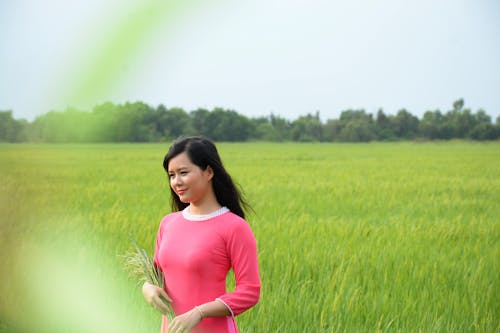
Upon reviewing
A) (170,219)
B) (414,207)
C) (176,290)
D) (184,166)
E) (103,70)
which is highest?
(103,70)

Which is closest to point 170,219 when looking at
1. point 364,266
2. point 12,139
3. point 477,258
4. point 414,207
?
point 12,139

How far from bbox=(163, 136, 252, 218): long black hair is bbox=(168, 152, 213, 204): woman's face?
0.5 inches

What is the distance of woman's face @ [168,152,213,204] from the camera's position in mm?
1220

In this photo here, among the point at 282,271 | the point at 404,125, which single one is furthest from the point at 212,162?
the point at 404,125

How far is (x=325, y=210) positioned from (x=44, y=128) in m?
4.26

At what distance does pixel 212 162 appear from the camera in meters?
1.25

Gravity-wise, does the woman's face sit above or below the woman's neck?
above

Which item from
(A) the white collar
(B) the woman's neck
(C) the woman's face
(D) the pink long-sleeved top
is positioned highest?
(C) the woman's face

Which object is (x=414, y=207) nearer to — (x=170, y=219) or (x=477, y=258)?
(x=477, y=258)

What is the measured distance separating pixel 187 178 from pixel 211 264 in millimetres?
200

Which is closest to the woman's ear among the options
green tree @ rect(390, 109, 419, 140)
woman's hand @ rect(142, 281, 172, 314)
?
woman's hand @ rect(142, 281, 172, 314)

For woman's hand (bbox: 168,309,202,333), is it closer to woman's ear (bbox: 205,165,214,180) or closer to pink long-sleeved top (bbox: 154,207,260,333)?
pink long-sleeved top (bbox: 154,207,260,333)

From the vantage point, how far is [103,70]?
5.64 ft

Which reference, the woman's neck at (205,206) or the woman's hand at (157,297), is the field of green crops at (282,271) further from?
the woman's neck at (205,206)
